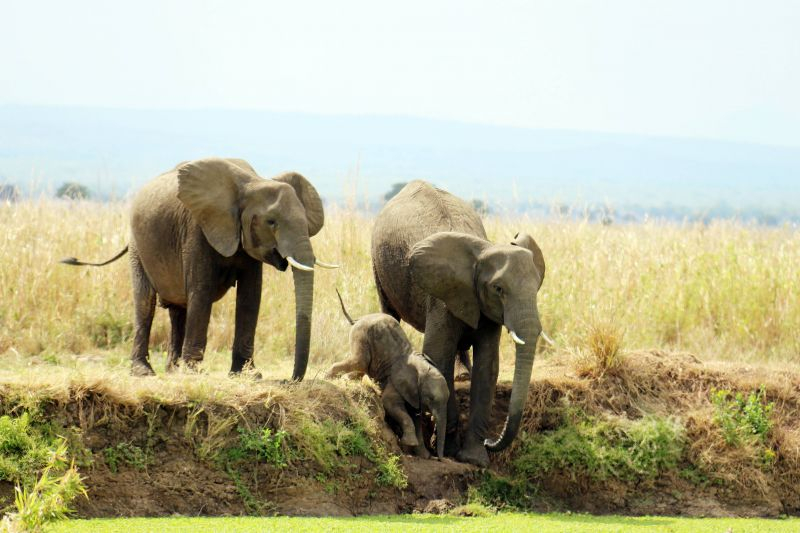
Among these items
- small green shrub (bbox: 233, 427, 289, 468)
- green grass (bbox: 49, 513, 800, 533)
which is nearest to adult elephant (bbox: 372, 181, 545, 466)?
green grass (bbox: 49, 513, 800, 533)

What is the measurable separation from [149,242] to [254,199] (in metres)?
1.31

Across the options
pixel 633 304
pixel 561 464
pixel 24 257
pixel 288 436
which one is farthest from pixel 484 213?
pixel 288 436

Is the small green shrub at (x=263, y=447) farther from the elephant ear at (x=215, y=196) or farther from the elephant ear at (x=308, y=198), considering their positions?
the elephant ear at (x=308, y=198)

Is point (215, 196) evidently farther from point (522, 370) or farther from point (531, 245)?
point (522, 370)

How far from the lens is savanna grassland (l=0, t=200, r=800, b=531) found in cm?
910

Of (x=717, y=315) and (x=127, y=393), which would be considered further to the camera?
(x=717, y=315)

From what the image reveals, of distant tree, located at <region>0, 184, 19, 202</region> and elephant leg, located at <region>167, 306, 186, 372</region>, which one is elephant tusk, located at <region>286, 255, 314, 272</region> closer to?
elephant leg, located at <region>167, 306, 186, 372</region>

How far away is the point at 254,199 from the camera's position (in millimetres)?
10344

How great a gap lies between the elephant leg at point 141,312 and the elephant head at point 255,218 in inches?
57.9

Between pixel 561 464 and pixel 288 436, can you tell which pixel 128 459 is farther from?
pixel 561 464

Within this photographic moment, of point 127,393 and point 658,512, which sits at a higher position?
point 127,393

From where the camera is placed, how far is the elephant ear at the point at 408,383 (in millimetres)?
10227

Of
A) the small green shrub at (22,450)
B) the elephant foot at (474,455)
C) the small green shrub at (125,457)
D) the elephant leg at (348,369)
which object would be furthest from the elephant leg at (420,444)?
the small green shrub at (22,450)

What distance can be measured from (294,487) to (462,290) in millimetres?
2016
